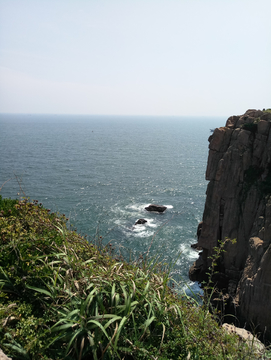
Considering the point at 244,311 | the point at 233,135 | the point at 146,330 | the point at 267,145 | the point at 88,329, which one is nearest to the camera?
the point at 88,329

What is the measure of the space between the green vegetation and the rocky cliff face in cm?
1960

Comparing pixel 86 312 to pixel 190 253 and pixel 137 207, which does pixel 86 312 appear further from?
pixel 137 207

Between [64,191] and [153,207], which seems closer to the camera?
[153,207]

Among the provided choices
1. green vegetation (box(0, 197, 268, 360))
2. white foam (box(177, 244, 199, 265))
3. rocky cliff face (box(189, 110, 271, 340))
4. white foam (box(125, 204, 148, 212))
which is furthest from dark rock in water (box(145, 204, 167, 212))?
green vegetation (box(0, 197, 268, 360))

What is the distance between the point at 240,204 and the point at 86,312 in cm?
2716

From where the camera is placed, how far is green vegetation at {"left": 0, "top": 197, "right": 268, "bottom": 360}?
4914mm

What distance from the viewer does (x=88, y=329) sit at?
502 centimetres

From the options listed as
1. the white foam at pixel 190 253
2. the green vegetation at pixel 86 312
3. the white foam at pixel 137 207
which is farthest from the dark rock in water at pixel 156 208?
the green vegetation at pixel 86 312

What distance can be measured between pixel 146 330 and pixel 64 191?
185 feet

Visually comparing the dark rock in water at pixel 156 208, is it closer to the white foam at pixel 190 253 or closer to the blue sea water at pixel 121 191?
the blue sea water at pixel 121 191

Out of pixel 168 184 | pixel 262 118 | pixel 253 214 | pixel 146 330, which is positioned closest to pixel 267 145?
pixel 262 118

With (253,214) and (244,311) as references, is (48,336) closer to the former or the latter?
(244,311)

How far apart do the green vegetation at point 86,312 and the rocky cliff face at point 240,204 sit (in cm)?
1960

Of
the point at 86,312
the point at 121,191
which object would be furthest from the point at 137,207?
the point at 86,312
